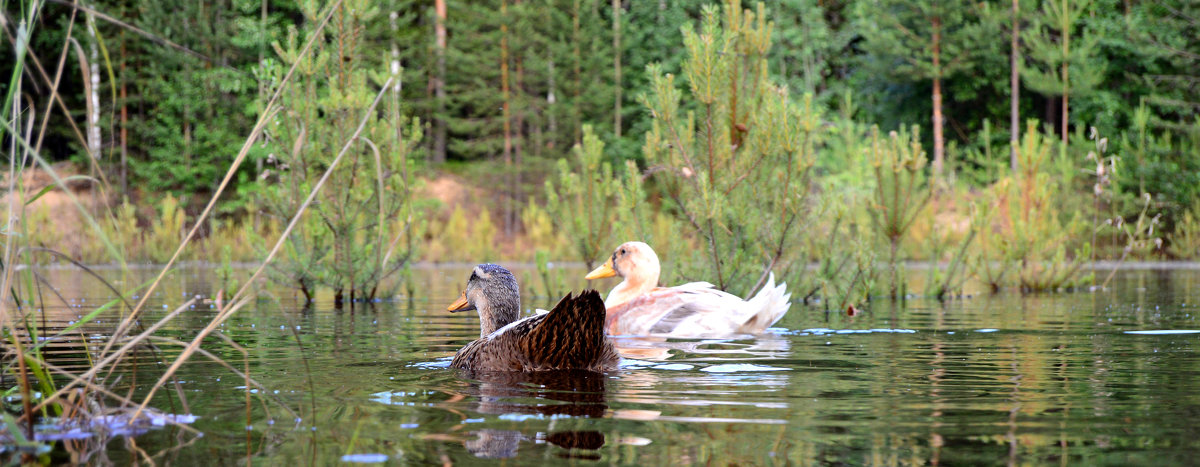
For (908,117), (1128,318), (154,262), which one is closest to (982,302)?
(1128,318)

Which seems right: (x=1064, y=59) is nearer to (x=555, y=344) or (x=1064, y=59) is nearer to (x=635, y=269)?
(x=635, y=269)

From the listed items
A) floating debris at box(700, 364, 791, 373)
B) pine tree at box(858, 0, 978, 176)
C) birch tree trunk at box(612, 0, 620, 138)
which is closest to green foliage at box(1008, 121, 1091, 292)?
floating debris at box(700, 364, 791, 373)

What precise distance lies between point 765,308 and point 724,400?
A: 3788 millimetres

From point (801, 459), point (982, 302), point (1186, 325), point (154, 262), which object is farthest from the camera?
point (154, 262)

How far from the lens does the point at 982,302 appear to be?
13.5 meters

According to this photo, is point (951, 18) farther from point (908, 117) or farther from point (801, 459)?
point (801, 459)

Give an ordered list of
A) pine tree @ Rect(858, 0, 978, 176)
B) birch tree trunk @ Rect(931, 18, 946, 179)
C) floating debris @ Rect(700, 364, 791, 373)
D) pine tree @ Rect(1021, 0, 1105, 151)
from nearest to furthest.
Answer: floating debris @ Rect(700, 364, 791, 373)
pine tree @ Rect(1021, 0, 1105, 151)
pine tree @ Rect(858, 0, 978, 176)
birch tree trunk @ Rect(931, 18, 946, 179)

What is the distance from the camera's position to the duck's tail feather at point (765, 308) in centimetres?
873

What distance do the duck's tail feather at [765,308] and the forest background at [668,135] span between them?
1.70 m

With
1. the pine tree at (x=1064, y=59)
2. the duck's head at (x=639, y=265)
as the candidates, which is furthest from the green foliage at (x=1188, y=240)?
the duck's head at (x=639, y=265)

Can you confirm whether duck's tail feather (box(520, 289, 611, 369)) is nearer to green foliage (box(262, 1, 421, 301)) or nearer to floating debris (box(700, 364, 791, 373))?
floating debris (box(700, 364, 791, 373))

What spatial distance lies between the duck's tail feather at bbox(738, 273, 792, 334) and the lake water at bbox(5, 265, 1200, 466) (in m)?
0.15

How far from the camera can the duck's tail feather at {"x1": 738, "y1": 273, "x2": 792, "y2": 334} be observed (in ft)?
28.6

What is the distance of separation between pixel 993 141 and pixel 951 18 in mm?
6209
